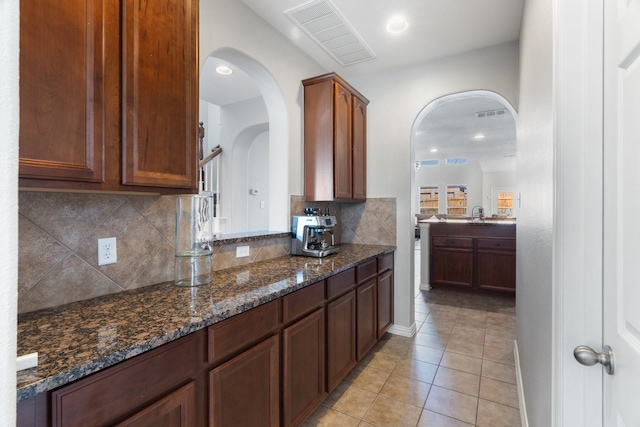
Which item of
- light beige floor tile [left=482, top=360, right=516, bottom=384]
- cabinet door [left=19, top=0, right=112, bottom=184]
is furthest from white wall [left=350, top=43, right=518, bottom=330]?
cabinet door [left=19, top=0, right=112, bottom=184]

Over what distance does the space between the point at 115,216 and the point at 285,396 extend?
1.23 meters

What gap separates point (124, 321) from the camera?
42.1 inches

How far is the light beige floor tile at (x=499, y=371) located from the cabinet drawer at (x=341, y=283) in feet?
4.34

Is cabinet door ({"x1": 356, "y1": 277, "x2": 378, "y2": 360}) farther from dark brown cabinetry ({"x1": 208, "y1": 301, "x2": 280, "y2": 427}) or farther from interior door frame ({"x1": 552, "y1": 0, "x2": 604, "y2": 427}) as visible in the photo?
interior door frame ({"x1": 552, "y1": 0, "x2": 604, "y2": 427})

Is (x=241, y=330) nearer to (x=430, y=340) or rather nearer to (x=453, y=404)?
(x=453, y=404)

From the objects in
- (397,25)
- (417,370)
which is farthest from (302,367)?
(397,25)

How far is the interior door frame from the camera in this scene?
2.72ft

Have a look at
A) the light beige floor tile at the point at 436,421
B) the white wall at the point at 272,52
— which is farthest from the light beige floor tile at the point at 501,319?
the white wall at the point at 272,52

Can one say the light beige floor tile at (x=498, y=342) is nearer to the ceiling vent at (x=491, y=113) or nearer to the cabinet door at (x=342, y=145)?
the cabinet door at (x=342, y=145)

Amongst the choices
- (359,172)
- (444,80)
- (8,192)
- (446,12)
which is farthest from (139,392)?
(444,80)

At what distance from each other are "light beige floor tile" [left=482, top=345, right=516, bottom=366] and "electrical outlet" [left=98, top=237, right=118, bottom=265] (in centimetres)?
294

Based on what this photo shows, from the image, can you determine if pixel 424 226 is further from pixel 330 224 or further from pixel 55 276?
pixel 55 276

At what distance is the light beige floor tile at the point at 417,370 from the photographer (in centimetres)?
235

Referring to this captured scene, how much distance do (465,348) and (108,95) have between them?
10.6ft
